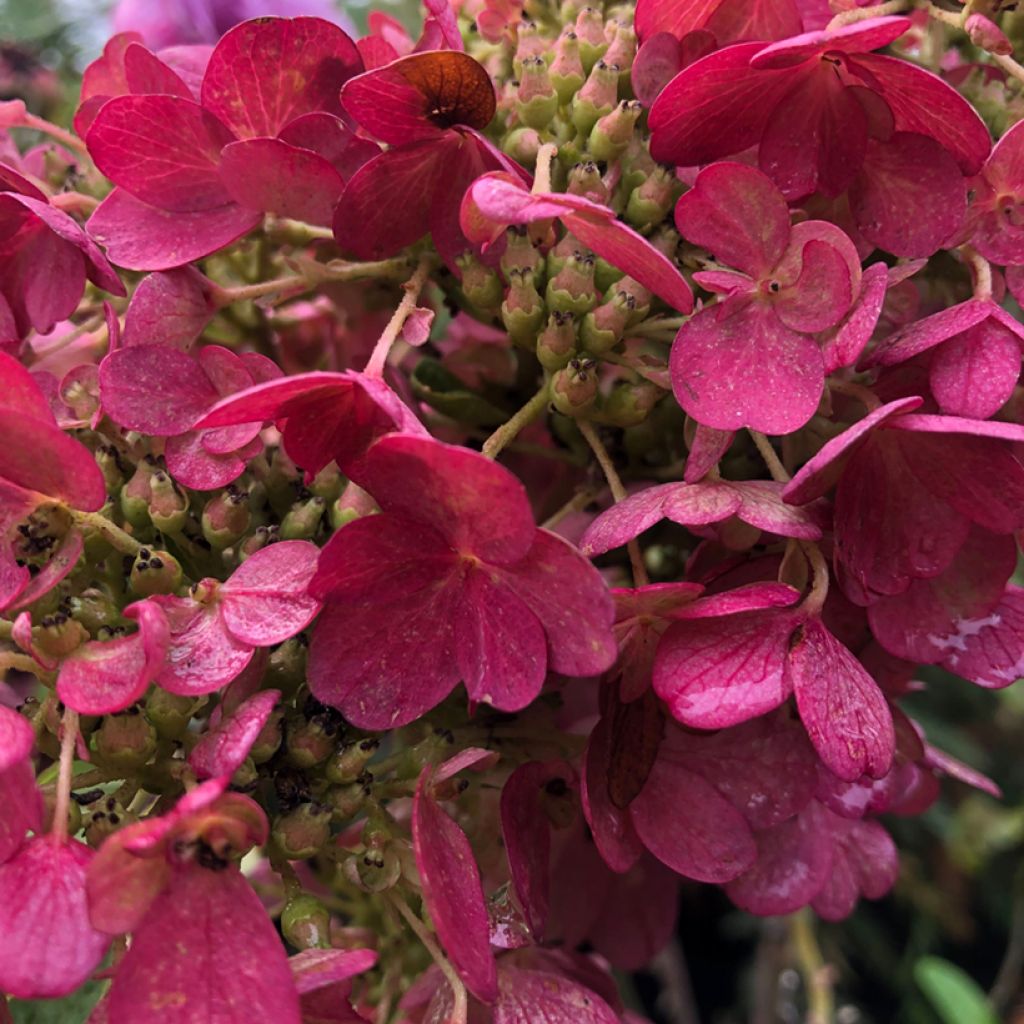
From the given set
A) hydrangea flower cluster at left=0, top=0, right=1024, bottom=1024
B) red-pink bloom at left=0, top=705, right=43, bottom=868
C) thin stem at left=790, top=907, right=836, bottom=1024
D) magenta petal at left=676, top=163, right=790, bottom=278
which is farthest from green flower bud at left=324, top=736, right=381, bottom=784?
thin stem at left=790, top=907, right=836, bottom=1024

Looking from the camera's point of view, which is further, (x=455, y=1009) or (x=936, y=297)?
(x=936, y=297)

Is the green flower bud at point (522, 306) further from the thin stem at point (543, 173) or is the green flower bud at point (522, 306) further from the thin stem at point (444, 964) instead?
the thin stem at point (444, 964)

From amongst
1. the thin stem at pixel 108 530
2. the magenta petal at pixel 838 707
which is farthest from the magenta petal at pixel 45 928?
the magenta petal at pixel 838 707

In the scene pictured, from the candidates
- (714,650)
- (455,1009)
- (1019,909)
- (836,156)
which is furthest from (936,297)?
(1019,909)

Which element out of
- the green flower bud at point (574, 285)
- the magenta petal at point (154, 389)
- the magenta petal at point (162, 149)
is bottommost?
the green flower bud at point (574, 285)

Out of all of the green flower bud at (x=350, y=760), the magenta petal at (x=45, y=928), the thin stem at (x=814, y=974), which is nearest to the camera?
the magenta petal at (x=45, y=928)

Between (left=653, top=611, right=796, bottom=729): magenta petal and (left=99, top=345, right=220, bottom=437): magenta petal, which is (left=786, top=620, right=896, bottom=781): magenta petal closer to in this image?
(left=653, top=611, right=796, bottom=729): magenta petal

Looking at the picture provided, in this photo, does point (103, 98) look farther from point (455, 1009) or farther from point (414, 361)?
point (455, 1009)
